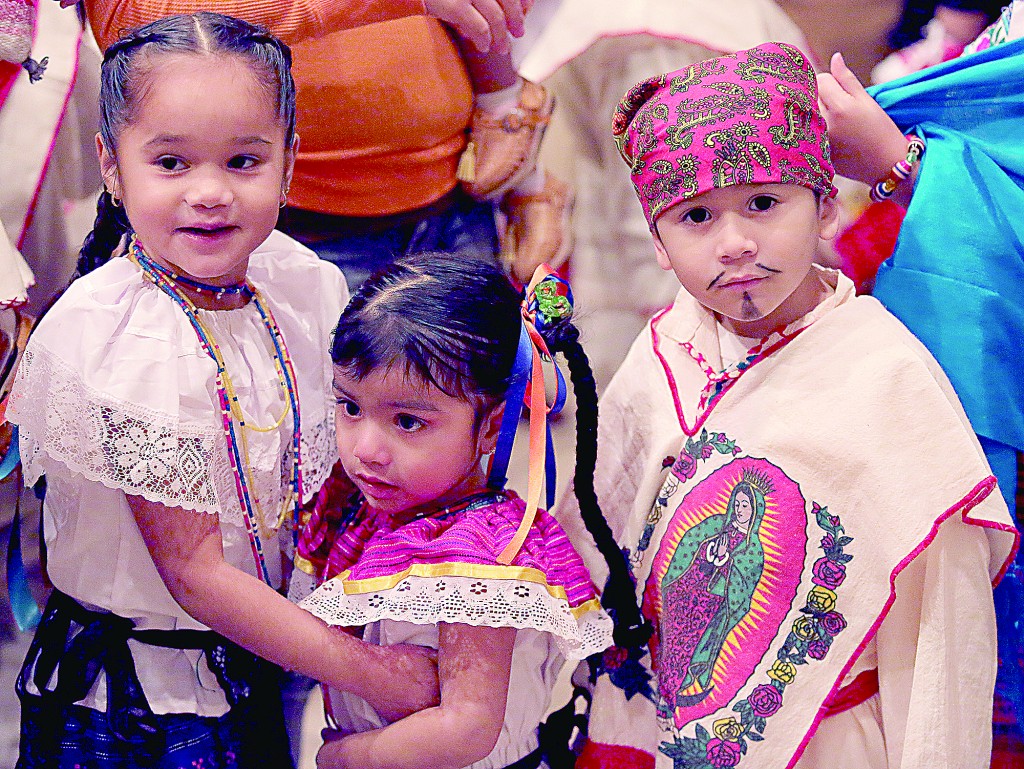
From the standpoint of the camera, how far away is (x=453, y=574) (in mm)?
1038

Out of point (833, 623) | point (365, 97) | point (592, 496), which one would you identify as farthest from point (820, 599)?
point (365, 97)

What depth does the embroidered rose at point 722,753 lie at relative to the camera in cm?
112

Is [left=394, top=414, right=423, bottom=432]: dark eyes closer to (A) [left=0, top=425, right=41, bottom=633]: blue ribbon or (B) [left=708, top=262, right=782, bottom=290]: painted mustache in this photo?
(B) [left=708, top=262, right=782, bottom=290]: painted mustache

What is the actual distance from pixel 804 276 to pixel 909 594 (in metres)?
0.34

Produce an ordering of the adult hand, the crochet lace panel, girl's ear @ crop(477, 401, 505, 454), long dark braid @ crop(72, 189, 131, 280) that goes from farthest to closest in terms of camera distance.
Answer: the adult hand, long dark braid @ crop(72, 189, 131, 280), girl's ear @ crop(477, 401, 505, 454), the crochet lace panel

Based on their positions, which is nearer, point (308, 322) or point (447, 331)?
point (447, 331)

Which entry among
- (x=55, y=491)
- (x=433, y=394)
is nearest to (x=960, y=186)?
(x=433, y=394)

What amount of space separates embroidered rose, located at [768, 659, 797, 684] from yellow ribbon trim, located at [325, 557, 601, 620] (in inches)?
9.2

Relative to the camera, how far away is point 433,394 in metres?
1.07

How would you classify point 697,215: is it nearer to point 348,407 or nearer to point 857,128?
point 857,128

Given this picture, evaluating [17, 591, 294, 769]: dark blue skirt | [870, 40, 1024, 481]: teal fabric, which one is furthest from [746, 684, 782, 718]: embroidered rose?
[17, 591, 294, 769]: dark blue skirt

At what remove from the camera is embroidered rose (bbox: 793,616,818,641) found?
1.10 metres

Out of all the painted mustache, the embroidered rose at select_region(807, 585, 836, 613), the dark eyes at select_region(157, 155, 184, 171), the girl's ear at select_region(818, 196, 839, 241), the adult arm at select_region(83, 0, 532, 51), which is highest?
the adult arm at select_region(83, 0, 532, 51)

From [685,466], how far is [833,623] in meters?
0.23
